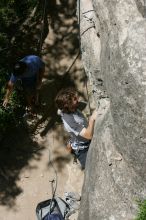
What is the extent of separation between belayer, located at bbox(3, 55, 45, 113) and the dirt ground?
71 centimetres

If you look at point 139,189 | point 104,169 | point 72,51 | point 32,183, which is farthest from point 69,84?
point 139,189

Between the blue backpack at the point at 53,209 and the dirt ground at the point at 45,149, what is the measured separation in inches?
7.9

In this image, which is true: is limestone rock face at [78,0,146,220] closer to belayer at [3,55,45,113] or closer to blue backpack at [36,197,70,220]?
blue backpack at [36,197,70,220]

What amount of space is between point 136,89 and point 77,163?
11.9 feet

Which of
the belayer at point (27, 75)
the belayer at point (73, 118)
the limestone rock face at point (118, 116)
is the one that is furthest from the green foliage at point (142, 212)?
the belayer at point (27, 75)

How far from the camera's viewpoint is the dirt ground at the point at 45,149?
8539 millimetres

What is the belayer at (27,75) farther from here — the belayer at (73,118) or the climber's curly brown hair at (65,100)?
the climber's curly brown hair at (65,100)

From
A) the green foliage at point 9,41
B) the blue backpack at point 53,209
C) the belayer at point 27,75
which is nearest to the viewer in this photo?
the blue backpack at point 53,209

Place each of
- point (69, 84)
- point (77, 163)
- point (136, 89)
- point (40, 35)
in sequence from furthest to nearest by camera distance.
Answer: point (40, 35) < point (69, 84) < point (77, 163) < point (136, 89)

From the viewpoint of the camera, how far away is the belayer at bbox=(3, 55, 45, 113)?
811 centimetres

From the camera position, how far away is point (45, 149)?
9.01 metres

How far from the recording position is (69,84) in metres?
9.49

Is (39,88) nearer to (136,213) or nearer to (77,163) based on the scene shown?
(77,163)

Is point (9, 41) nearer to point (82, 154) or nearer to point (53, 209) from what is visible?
point (82, 154)
